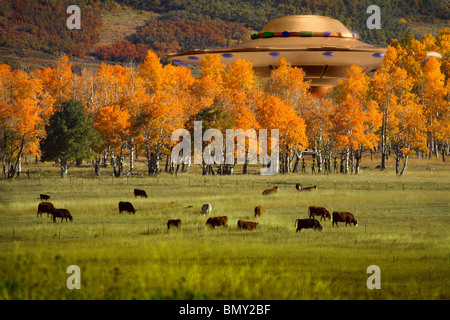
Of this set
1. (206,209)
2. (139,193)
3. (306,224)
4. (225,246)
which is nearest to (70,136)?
(139,193)

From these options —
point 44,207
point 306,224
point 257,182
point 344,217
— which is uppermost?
point 257,182

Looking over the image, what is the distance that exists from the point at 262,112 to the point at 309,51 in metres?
28.8

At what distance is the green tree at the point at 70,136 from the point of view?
248 ft

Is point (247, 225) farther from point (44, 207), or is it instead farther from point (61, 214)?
point (44, 207)

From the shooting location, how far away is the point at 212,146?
76312mm

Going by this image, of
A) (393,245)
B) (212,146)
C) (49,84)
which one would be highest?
(49,84)

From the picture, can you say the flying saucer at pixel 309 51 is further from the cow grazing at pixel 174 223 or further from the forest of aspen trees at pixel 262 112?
the cow grazing at pixel 174 223

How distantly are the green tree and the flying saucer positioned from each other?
33.8m

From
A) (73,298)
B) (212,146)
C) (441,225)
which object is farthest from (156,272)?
(212,146)

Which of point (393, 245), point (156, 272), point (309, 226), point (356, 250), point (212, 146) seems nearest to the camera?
point (156, 272)

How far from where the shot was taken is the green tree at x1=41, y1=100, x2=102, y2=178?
248 feet

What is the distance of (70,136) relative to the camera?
75.7 m

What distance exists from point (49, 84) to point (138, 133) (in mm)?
29595

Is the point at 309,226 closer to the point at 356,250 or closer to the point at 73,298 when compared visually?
the point at 356,250
